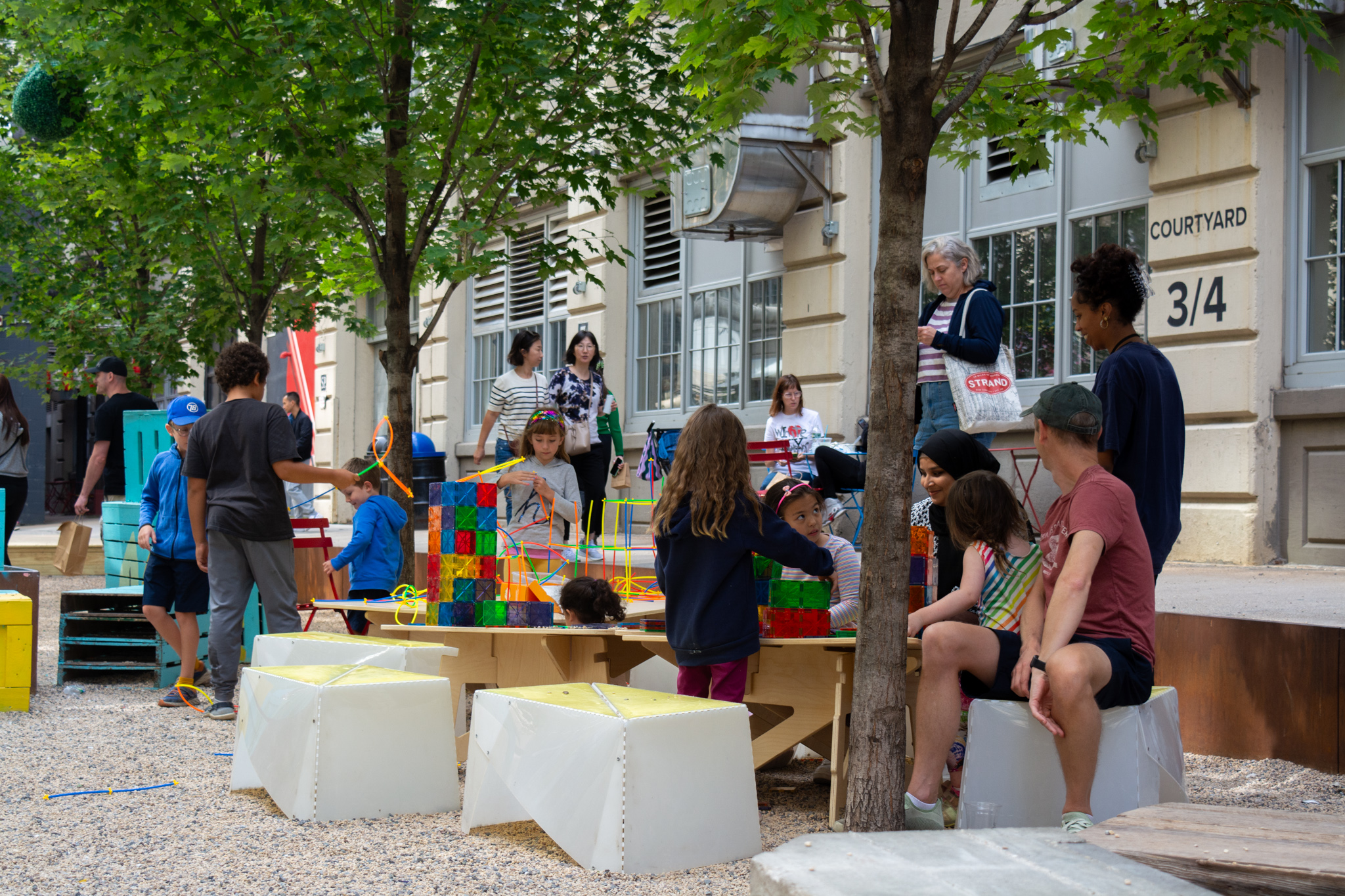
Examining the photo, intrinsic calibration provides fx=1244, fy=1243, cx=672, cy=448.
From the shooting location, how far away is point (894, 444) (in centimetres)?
382

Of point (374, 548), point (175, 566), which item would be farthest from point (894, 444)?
point (175, 566)

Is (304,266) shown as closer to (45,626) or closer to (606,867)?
(45,626)

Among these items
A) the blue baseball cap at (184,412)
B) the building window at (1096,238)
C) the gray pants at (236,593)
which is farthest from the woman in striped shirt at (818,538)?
the building window at (1096,238)

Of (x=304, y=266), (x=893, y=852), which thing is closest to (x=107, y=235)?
(x=304, y=266)

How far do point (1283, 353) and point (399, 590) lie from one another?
5.91 meters

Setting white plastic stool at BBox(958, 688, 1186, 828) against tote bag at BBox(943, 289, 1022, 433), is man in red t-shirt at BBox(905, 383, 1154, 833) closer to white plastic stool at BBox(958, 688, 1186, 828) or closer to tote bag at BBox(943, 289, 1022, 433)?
white plastic stool at BBox(958, 688, 1186, 828)

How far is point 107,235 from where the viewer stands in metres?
15.3

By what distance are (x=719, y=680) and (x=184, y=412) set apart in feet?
14.1

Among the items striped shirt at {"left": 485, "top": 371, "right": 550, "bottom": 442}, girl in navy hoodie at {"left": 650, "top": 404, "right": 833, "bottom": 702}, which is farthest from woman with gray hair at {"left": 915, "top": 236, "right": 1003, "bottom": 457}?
striped shirt at {"left": 485, "top": 371, "right": 550, "bottom": 442}

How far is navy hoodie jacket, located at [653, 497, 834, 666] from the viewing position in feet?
14.3

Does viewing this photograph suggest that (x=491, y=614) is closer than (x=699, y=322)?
Yes

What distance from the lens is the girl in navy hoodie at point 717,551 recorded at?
4375 mm

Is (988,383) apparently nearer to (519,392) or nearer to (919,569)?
(919,569)

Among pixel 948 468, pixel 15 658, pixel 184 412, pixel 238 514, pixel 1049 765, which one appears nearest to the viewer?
pixel 1049 765
